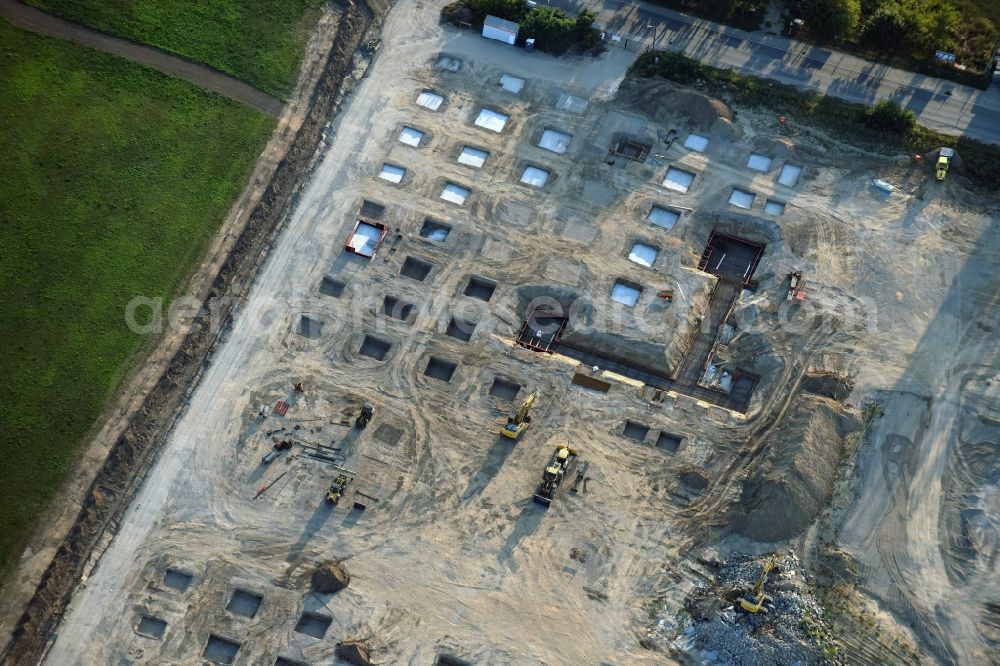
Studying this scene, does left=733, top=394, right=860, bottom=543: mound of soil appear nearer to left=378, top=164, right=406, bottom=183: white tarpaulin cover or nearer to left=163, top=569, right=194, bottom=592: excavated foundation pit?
left=378, top=164, right=406, bottom=183: white tarpaulin cover

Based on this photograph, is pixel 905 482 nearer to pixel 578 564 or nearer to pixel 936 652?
pixel 936 652

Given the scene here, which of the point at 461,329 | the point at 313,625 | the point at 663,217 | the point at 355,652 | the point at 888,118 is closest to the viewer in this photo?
the point at 355,652

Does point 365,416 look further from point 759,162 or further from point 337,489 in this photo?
point 759,162

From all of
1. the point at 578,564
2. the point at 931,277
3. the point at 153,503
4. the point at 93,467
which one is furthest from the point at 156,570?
the point at 931,277

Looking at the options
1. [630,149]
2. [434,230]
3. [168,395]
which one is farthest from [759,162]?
[168,395]

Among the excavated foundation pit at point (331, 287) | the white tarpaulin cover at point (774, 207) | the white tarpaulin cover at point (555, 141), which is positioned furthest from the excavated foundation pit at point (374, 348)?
the white tarpaulin cover at point (774, 207)

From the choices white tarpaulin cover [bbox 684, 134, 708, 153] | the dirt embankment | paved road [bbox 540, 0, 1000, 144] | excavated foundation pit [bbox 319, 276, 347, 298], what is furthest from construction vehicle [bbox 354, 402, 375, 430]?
paved road [bbox 540, 0, 1000, 144]
